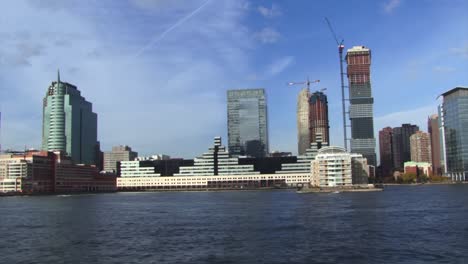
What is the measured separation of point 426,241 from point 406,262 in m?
11.7

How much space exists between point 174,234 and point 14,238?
702 inches

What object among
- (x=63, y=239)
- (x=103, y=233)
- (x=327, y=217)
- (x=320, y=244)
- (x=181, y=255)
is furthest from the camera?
(x=327, y=217)

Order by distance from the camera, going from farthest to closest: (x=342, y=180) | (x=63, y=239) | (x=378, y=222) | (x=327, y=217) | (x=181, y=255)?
(x=342, y=180)
(x=327, y=217)
(x=378, y=222)
(x=63, y=239)
(x=181, y=255)

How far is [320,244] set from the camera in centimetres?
4794

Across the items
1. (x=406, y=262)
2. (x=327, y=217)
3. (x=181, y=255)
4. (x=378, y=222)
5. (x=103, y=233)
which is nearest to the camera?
(x=406, y=262)

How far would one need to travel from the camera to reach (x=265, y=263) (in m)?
39.0

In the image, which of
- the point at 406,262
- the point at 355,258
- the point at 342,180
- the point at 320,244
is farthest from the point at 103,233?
the point at 342,180

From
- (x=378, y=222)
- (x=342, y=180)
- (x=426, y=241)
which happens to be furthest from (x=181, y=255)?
(x=342, y=180)

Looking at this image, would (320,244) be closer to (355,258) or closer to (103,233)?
(355,258)

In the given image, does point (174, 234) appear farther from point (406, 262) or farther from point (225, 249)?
point (406, 262)

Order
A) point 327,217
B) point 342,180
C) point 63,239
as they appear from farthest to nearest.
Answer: point 342,180 < point 327,217 < point 63,239

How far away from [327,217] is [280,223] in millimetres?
10670

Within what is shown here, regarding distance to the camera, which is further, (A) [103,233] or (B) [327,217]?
(B) [327,217]

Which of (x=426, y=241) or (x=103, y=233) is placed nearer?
(x=426, y=241)
